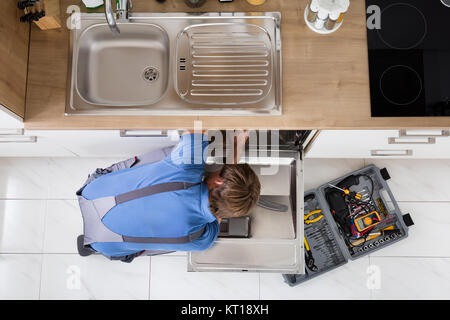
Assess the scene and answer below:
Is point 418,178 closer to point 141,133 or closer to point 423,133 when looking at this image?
point 423,133

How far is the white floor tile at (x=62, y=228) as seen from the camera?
84.0 inches

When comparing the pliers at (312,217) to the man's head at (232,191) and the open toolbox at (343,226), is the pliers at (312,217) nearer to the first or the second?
the open toolbox at (343,226)

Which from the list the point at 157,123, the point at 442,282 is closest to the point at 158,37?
the point at 157,123

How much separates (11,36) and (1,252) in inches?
55.8

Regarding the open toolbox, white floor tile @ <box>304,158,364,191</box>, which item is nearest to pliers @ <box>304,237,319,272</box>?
the open toolbox

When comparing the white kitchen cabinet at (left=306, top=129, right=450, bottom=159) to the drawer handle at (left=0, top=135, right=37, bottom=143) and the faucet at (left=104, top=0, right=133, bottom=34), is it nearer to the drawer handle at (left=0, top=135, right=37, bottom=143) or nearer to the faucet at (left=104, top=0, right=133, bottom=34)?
the faucet at (left=104, top=0, right=133, bottom=34)

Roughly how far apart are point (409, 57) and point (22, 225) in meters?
2.24

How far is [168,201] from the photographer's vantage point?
51.2 inches

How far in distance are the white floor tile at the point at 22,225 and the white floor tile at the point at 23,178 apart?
0.14 ft

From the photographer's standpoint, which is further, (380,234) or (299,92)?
(380,234)

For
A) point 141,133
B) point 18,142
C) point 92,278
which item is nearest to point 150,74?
point 141,133

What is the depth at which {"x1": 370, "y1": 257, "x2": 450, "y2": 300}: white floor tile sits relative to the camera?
2117 millimetres

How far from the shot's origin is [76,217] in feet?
7.06
